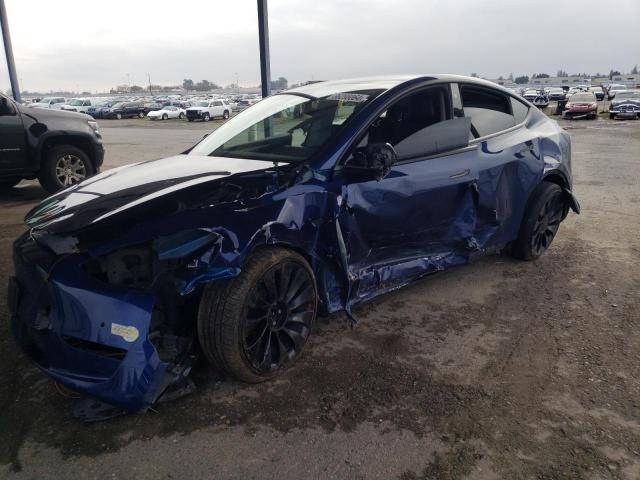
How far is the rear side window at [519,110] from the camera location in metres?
4.43

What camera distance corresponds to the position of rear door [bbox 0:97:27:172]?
23.0 ft

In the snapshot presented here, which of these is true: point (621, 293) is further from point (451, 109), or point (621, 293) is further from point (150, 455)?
point (150, 455)

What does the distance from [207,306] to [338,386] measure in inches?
33.2

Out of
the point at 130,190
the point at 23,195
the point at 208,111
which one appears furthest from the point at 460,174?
the point at 208,111

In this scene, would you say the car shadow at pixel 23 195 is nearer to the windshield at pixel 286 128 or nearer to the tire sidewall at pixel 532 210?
the windshield at pixel 286 128

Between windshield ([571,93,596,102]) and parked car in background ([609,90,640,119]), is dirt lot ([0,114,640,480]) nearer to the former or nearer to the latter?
parked car in background ([609,90,640,119])

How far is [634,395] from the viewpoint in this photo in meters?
2.70

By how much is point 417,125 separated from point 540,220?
5.63ft

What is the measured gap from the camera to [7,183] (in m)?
8.11

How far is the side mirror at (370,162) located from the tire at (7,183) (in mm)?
6582

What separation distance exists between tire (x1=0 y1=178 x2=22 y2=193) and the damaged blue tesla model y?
5212 millimetres

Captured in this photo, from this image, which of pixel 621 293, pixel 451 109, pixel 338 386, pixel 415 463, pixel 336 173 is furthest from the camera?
pixel 621 293

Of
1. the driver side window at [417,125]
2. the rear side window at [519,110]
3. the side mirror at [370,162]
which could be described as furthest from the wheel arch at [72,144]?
the rear side window at [519,110]

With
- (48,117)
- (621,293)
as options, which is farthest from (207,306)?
(48,117)
